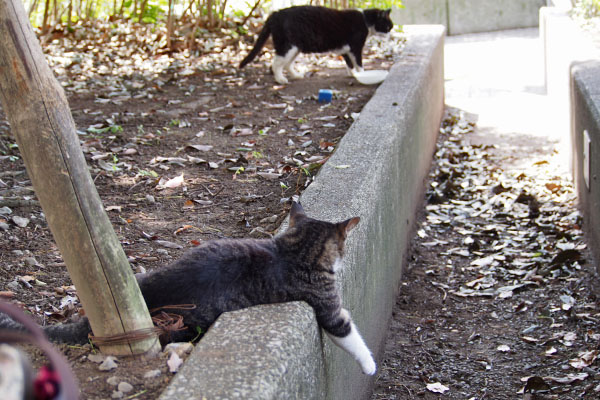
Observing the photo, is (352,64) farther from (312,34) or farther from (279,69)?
(279,69)

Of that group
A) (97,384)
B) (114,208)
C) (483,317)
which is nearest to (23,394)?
(97,384)

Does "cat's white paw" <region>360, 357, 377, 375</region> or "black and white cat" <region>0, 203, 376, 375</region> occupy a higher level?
"black and white cat" <region>0, 203, 376, 375</region>

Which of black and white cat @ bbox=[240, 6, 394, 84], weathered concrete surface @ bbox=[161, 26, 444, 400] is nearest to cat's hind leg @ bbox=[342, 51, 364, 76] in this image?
black and white cat @ bbox=[240, 6, 394, 84]

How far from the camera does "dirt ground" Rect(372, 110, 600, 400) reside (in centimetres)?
375

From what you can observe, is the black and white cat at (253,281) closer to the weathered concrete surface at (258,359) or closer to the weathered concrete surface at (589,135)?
the weathered concrete surface at (258,359)

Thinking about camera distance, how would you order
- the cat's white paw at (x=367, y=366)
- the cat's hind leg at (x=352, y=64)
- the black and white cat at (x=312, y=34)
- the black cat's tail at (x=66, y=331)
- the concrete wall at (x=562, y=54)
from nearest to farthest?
1. the black cat's tail at (x=66, y=331)
2. the cat's white paw at (x=367, y=366)
3. the concrete wall at (x=562, y=54)
4. the black and white cat at (x=312, y=34)
5. the cat's hind leg at (x=352, y=64)

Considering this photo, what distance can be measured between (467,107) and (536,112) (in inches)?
A: 40.6

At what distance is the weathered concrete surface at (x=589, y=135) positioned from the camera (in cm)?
486

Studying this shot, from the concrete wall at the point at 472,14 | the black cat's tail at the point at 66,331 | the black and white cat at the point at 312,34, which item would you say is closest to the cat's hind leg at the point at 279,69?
the black and white cat at the point at 312,34

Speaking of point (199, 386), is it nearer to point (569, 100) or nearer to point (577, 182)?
point (577, 182)

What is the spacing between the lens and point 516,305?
454 cm

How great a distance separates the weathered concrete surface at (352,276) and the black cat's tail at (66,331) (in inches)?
18.1

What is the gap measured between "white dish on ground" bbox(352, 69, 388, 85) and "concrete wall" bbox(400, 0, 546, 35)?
27.9ft

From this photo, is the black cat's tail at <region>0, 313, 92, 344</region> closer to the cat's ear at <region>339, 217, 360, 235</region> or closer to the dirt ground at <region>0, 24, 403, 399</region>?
the dirt ground at <region>0, 24, 403, 399</region>
